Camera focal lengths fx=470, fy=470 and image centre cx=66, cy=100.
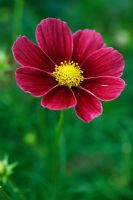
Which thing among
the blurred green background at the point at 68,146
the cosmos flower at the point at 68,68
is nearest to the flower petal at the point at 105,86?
the cosmos flower at the point at 68,68

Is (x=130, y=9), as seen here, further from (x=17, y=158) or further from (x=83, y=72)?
(x=83, y=72)

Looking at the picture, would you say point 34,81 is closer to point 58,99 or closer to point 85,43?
point 58,99

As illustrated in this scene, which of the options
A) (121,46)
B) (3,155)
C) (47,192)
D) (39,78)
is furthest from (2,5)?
(39,78)

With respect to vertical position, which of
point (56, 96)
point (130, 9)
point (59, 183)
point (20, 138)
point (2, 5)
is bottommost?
point (56, 96)

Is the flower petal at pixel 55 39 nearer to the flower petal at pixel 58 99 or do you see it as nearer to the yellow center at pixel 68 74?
the yellow center at pixel 68 74

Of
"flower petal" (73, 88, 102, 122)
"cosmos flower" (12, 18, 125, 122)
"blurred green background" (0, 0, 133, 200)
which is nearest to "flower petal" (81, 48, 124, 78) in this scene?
"cosmos flower" (12, 18, 125, 122)
